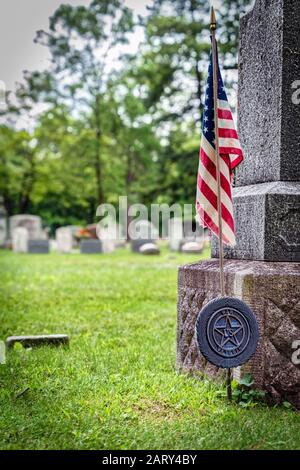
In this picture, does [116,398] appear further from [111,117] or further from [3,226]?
[3,226]

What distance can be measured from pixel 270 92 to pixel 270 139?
1.21 feet

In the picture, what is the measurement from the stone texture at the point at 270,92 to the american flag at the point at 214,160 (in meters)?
0.40

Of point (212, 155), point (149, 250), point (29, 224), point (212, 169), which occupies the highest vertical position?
point (212, 155)

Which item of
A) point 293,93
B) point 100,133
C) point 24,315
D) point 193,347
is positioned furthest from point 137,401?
point 100,133

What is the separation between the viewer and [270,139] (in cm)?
486

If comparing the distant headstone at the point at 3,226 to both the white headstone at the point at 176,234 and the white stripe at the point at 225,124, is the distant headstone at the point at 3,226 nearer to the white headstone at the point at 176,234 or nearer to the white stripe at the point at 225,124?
the white headstone at the point at 176,234

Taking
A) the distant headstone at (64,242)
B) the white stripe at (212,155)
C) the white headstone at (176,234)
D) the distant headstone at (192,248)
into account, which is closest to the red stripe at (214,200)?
the white stripe at (212,155)

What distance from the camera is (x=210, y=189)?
Result: 15.2 ft

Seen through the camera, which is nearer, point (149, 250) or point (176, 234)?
point (149, 250)

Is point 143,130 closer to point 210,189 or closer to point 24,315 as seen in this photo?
point 24,315

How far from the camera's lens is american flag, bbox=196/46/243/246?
14.9 feet

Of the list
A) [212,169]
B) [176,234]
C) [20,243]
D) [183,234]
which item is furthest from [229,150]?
[183,234]

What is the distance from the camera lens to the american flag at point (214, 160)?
455 centimetres

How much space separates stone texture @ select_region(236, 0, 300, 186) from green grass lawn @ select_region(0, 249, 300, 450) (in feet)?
5.95
